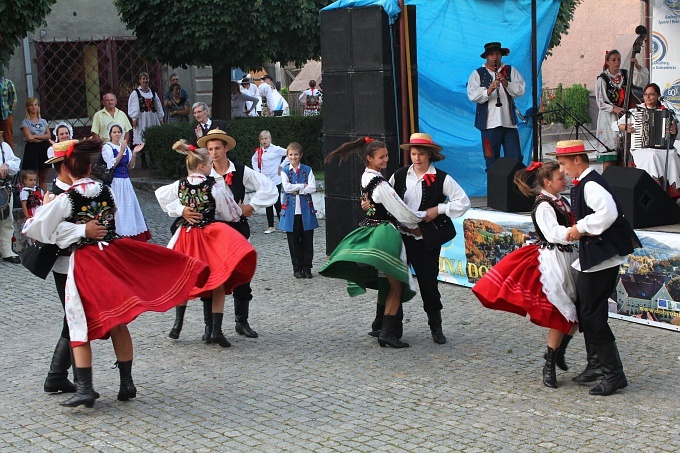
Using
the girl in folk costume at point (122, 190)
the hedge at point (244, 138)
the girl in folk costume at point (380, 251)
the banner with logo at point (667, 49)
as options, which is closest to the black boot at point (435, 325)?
the girl in folk costume at point (380, 251)

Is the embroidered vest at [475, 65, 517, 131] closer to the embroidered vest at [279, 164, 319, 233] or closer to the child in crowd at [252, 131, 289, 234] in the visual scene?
the embroidered vest at [279, 164, 319, 233]

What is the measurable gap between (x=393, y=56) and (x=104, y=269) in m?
5.12

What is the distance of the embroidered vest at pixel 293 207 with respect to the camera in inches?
441

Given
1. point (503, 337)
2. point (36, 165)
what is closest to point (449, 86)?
point (503, 337)

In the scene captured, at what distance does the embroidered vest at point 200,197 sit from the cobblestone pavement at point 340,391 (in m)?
1.07

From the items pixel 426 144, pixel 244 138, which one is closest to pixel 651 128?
pixel 426 144

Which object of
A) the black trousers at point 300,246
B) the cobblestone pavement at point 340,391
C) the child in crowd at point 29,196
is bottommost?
the cobblestone pavement at point 340,391

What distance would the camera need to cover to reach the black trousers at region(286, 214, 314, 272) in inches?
437

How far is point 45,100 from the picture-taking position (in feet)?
68.0

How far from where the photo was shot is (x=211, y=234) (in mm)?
7953

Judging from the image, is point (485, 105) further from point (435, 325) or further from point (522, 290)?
point (522, 290)

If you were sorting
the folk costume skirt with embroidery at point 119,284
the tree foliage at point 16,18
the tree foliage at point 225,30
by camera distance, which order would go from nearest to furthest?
the folk costume skirt with embroidery at point 119,284
the tree foliage at point 16,18
the tree foliage at point 225,30

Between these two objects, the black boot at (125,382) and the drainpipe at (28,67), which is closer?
the black boot at (125,382)

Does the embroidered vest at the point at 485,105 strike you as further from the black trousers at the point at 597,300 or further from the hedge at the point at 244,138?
the hedge at the point at 244,138
